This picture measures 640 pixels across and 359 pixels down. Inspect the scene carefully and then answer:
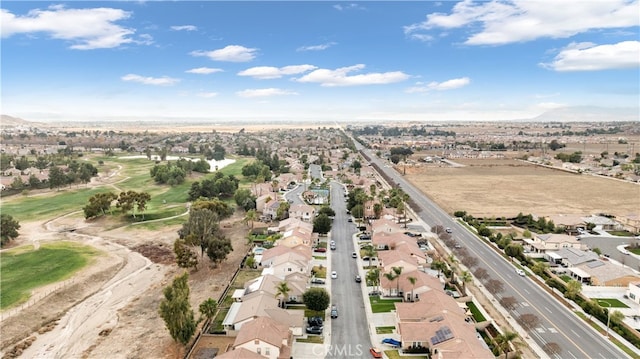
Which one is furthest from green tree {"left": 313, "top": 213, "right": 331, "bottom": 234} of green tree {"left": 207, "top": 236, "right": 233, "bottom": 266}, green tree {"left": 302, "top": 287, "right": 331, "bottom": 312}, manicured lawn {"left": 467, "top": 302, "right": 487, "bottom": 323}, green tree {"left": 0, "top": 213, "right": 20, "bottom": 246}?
green tree {"left": 0, "top": 213, "right": 20, "bottom": 246}

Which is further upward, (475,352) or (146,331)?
(475,352)

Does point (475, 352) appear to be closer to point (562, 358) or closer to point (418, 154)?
point (562, 358)

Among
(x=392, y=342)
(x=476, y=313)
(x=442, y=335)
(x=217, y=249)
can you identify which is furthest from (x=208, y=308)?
(x=476, y=313)

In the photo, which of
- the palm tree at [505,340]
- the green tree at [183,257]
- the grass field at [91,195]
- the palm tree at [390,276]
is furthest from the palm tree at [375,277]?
the grass field at [91,195]

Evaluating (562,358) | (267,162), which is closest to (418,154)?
(267,162)

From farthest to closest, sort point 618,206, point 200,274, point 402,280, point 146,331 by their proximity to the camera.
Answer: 1. point 618,206
2. point 200,274
3. point 402,280
4. point 146,331

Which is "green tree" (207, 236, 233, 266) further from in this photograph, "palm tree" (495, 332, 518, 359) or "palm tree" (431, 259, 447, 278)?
"palm tree" (495, 332, 518, 359)
